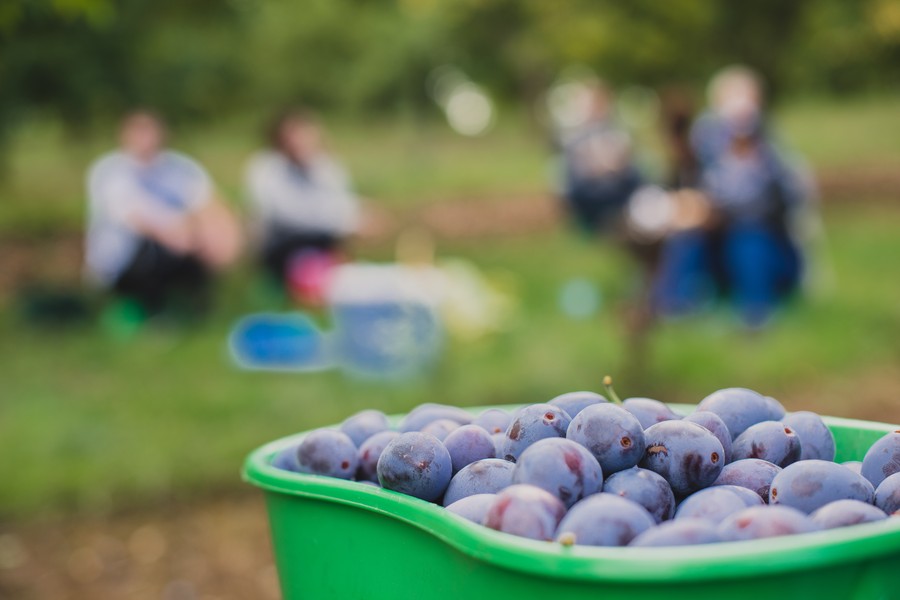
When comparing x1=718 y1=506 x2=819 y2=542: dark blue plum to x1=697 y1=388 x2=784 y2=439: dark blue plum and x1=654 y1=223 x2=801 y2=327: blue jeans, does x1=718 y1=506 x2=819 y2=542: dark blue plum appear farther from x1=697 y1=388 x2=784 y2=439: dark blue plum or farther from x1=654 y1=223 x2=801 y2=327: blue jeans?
x1=654 y1=223 x2=801 y2=327: blue jeans

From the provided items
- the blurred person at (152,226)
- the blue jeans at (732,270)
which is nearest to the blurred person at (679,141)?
the blue jeans at (732,270)

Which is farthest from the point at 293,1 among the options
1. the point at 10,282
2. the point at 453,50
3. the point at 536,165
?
the point at 10,282

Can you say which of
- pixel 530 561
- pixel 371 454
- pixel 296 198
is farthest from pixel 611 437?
pixel 296 198

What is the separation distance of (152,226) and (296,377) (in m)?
1.57

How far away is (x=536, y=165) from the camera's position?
64.0 ft

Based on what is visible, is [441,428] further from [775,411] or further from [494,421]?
[775,411]

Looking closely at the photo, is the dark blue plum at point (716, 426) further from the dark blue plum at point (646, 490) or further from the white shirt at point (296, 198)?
the white shirt at point (296, 198)

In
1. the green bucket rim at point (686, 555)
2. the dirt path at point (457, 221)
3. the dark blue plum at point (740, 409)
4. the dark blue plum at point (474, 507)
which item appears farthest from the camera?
the dirt path at point (457, 221)

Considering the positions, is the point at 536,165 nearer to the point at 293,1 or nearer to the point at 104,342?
the point at 293,1

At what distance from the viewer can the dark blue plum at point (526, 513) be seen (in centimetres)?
98

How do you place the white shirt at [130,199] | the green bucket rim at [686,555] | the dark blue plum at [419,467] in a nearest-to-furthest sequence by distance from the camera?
the green bucket rim at [686,555], the dark blue plum at [419,467], the white shirt at [130,199]

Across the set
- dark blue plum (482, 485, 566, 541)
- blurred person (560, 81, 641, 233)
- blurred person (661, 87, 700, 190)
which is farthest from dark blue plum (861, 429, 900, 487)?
blurred person (560, 81, 641, 233)

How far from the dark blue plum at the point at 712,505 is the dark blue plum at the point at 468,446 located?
0.26 metres

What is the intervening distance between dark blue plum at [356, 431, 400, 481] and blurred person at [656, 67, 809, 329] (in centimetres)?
521
